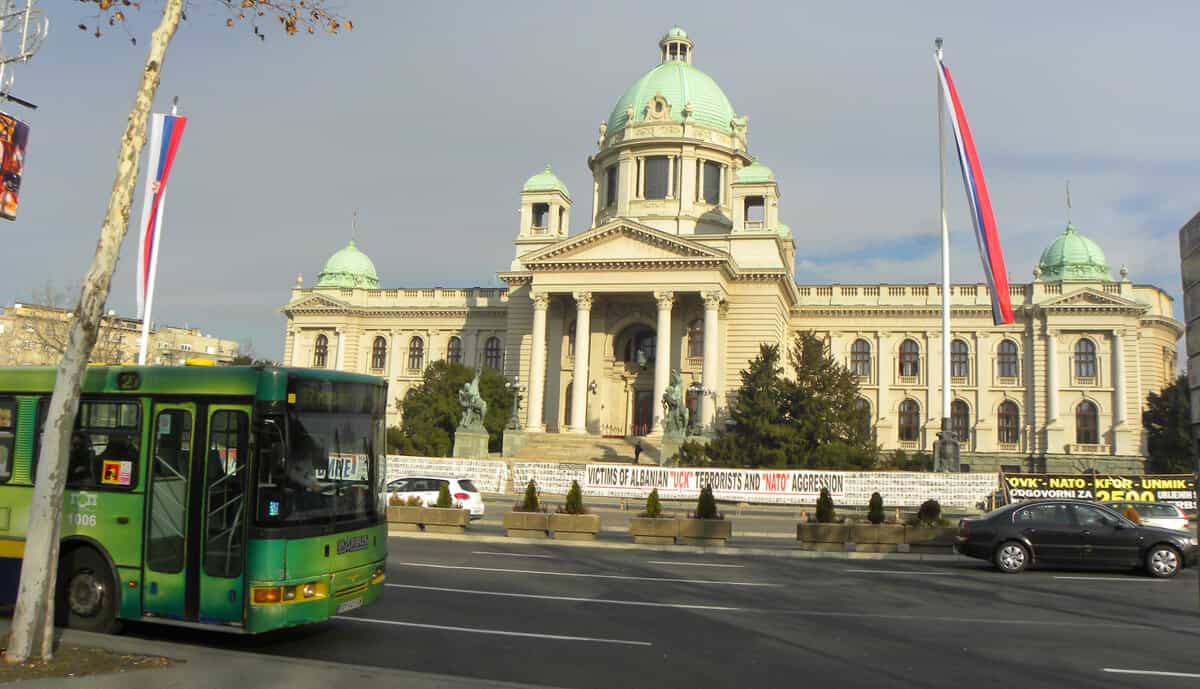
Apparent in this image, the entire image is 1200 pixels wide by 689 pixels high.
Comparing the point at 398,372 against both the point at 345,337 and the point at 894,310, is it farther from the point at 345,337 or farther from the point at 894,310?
the point at 894,310

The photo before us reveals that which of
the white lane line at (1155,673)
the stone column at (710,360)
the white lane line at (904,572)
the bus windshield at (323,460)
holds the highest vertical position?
the stone column at (710,360)

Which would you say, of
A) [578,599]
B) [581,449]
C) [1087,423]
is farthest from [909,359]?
[578,599]

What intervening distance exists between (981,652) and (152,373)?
363 inches

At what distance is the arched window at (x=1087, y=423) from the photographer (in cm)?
5822

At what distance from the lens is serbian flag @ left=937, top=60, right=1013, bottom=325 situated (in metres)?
27.1

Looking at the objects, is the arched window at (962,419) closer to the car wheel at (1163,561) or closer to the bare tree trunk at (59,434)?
the car wheel at (1163,561)

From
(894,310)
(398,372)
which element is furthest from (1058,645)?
(398,372)

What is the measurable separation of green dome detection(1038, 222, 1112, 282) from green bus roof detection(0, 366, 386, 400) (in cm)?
6085

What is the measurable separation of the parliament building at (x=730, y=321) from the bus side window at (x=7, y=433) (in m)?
38.7

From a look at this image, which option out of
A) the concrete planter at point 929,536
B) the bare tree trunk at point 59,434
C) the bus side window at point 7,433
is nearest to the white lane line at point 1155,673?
the bare tree trunk at point 59,434

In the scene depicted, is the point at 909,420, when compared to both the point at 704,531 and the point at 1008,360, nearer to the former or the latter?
the point at 1008,360

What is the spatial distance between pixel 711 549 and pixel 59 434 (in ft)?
49.8

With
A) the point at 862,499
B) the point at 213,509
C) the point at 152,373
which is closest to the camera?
the point at 213,509

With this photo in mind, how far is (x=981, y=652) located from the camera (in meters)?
10.0
